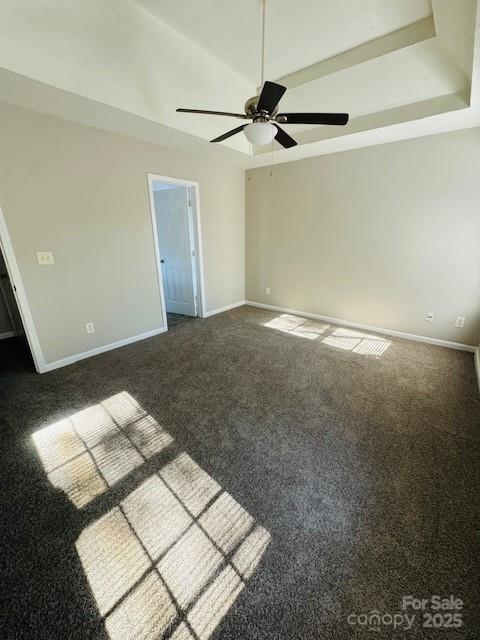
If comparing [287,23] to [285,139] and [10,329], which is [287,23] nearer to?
[285,139]

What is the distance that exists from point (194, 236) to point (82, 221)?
5.41 feet

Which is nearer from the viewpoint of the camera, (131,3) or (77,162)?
(131,3)

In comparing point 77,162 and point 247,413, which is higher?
point 77,162

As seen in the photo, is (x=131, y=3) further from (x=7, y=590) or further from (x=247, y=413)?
(x=7, y=590)

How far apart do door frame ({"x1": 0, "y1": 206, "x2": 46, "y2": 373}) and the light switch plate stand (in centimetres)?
20

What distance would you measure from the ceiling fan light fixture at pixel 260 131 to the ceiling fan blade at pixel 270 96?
0.30ft

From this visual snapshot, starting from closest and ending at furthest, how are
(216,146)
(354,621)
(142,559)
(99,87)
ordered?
(354,621) < (142,559) < (99,87) < (216,146)

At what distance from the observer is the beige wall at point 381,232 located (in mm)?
3031

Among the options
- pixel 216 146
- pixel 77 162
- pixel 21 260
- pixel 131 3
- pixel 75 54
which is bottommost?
pixel 21 260

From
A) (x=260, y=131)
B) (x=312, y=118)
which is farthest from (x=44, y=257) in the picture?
(x=312, y=118)

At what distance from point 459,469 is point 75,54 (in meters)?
4.11

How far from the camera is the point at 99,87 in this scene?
7.20 ft

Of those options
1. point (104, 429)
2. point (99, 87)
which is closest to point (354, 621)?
point (104, 429)

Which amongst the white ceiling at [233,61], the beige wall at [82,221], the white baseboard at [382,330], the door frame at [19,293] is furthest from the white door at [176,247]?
the door frame at [19,293]
